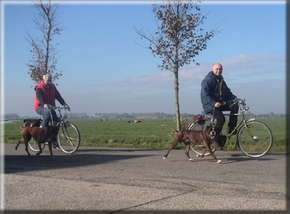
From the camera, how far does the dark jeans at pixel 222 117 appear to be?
937cm

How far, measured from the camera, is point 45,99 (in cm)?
1123

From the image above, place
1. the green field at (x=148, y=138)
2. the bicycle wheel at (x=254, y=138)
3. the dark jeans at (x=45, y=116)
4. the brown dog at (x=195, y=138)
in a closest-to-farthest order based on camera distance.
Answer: the brown dog at (x=195, y=138)
the bicycle wheel at (x=254, y=138)
the dark jeans at (x=45, y=116)
the green field at (x=148, y=138)

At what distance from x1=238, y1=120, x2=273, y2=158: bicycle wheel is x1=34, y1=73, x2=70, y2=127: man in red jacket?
464cm

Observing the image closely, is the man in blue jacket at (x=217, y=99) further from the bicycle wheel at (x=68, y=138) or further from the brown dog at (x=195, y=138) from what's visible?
the bicycle wheel at (x=68, y=138)

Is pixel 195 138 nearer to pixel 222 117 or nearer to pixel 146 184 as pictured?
pixel 222 117

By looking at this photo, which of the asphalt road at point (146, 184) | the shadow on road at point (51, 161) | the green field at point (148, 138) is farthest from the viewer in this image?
the green field at point (148, 138)

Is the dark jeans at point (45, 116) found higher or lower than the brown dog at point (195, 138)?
higher

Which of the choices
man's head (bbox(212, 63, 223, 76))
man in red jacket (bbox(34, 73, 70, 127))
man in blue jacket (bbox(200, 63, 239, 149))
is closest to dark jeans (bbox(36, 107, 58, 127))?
man in red jacket (bbox(34, 73, 70, 127))

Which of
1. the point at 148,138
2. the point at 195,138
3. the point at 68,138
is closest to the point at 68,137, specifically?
the point at 68,138

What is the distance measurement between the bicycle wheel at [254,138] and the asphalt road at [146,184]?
7.9 inches

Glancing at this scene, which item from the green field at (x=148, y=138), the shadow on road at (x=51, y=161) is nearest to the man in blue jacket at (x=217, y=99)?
the green field at (x=148, y=138)

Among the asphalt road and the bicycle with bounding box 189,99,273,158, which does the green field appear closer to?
the bicycle with bounding box 189,99,273,158

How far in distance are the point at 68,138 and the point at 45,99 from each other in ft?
4.16

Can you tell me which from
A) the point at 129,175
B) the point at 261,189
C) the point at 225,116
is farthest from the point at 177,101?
the point at 261,189
